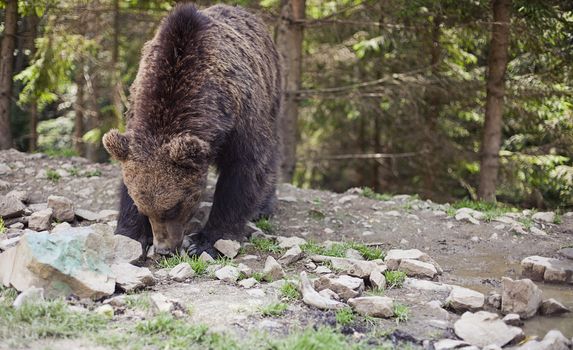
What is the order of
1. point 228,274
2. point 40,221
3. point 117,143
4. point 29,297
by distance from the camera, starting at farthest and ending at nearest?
1. point 40,221
2. point 117,143
3. point 228,274
4. point 29,297

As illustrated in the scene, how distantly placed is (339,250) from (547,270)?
6.21 feet

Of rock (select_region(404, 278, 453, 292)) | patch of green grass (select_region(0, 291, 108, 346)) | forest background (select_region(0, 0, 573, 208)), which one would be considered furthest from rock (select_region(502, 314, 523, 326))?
forest background (select_region(0, 0, 573, 208))

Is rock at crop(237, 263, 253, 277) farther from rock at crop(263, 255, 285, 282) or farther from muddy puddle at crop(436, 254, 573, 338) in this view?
muddy puddle at crop(436, 254, 573, 338)

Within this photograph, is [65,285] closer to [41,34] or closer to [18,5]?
[18,5]

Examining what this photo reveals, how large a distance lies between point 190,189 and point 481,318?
274 centimetres

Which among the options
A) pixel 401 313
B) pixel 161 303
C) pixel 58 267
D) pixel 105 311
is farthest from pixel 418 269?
pixel 58 267

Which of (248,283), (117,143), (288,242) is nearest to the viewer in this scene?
(248,283)

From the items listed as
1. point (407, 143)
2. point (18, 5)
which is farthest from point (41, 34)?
point (407, 143)

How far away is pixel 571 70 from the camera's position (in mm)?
10305

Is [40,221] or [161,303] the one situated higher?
[40,221]

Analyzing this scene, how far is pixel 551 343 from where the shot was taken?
3.56 metres

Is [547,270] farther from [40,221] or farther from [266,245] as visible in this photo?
[40,221]

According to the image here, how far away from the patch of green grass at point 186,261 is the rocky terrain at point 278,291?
0.02 meters

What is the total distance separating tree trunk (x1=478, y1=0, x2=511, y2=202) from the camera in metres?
10.2
